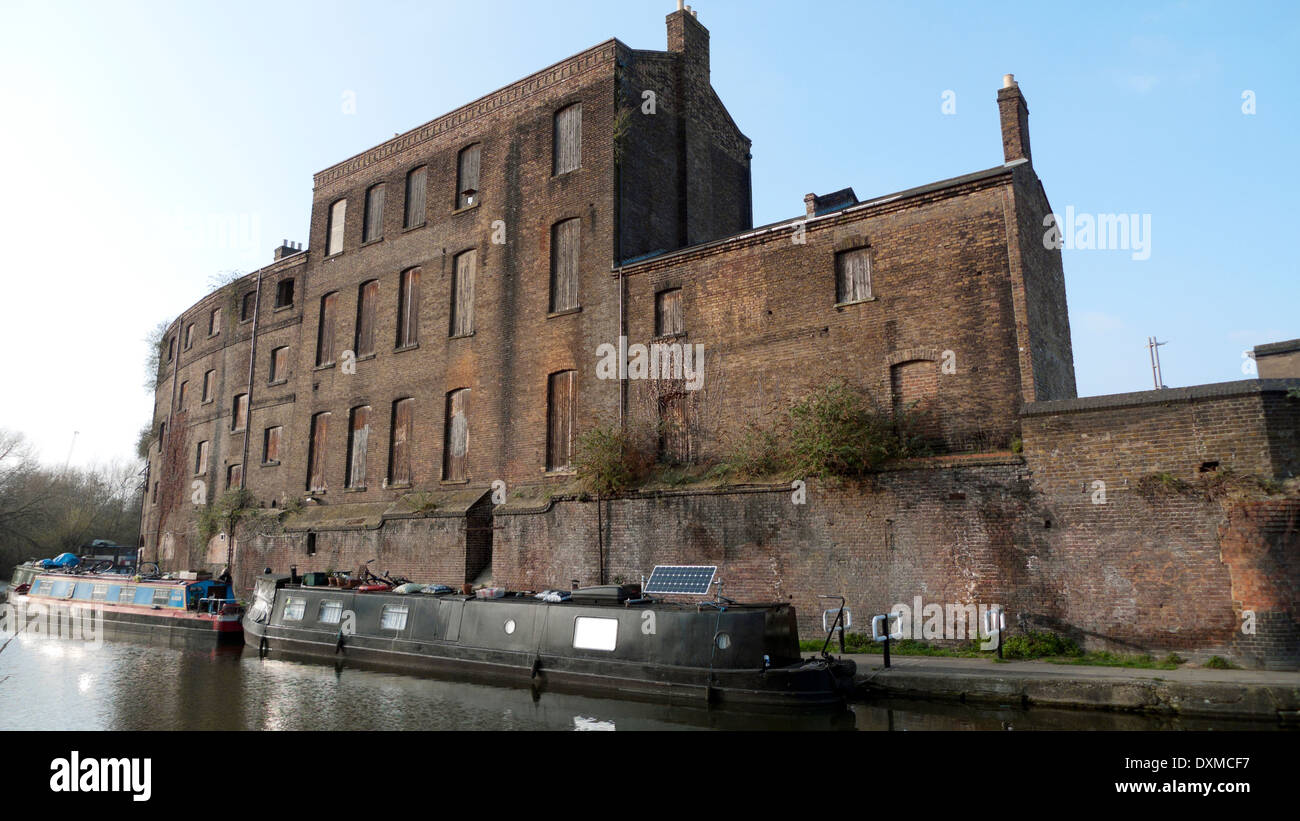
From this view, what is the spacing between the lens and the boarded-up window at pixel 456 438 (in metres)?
19.2

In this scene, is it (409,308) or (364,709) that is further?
(409,308)

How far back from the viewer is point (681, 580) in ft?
34.6

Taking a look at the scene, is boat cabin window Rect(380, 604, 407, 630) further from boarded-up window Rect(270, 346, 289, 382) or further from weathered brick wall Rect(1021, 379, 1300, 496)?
boarded-up window Rect(270, 346, 289, 382)

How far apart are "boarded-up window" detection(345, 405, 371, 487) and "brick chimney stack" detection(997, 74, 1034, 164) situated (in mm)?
16834

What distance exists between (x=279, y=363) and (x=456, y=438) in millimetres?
9202

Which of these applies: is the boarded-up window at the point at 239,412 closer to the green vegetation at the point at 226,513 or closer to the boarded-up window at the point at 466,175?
the green vegetation at the point at 226,513

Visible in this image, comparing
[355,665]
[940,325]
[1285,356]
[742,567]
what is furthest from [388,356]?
[1285,356]

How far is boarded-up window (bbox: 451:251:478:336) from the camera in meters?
19.8

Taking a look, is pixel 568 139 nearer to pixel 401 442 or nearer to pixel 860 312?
pixel 401 442

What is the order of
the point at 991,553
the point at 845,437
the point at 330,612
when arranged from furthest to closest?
the point at 330,612, the point at 845,437, the point at 991,553

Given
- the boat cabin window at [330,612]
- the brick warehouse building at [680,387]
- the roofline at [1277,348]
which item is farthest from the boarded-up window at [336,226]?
the roofline at [1277,348]

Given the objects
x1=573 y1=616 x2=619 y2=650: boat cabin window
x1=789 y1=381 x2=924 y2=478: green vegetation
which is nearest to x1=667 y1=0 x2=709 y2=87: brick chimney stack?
x1=789 y1=381 x2=924 y2=478: green vegetation

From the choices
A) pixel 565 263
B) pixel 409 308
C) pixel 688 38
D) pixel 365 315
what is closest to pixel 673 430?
pixel 565 263
